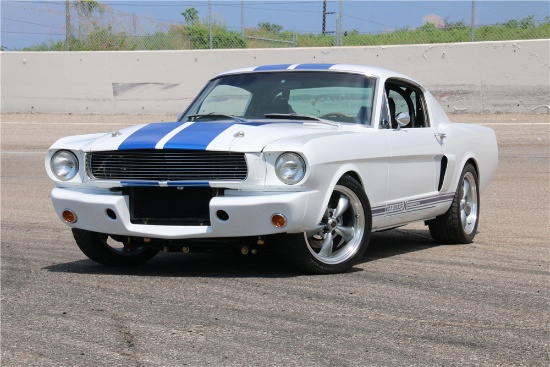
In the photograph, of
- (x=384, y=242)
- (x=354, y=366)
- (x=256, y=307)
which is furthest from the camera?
(x=384, y=242)

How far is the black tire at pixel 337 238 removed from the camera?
21.8ft

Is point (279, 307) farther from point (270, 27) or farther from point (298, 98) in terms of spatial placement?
point (270, 27)

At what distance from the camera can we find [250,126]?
6949mm

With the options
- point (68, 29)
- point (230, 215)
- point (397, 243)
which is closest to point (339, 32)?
point (68, 29)

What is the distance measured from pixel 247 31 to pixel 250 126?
50.0ft

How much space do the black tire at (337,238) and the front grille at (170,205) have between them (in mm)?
535

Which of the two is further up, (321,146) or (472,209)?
(321,146)

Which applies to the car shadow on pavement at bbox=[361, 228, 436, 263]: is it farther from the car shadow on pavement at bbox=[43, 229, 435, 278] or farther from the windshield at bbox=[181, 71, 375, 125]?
the windshield at bbox=[181, 71, 375, 125]

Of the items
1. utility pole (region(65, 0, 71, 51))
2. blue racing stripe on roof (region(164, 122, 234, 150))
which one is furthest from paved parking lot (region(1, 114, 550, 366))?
utility pole (region(65, 0, 71, 51))

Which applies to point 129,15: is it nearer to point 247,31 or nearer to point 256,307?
point 247,31

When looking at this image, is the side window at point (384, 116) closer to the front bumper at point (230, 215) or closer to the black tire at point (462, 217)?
the black tire at point (462, 217)

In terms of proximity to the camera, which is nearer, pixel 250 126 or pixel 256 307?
pixel 256 307

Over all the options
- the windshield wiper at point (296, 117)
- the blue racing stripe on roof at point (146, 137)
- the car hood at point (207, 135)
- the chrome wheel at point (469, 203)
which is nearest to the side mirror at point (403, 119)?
the windshield wiper at point (296, 117)

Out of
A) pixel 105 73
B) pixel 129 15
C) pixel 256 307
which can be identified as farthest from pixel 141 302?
pixel 129 15
